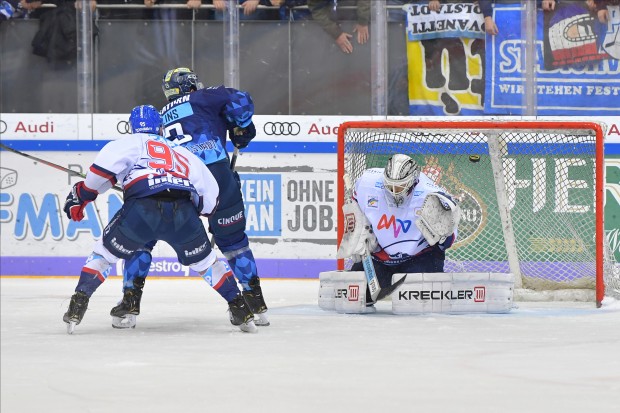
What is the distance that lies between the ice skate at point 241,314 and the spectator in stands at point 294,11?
10.7 feet

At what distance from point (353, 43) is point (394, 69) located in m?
0.30

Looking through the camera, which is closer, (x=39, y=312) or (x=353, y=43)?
(x=39, y=312)

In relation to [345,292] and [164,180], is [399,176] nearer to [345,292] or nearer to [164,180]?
[345,292]

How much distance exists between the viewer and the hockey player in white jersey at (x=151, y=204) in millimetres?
5641

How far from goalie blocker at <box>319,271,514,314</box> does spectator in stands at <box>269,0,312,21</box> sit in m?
2.51

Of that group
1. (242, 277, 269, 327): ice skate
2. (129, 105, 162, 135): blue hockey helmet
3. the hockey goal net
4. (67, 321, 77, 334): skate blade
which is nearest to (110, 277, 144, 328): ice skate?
(67, 321, 77, 334): skate blade

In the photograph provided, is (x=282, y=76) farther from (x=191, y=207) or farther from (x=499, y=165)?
(x=191, y=207)

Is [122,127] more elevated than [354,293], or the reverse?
[122,127]

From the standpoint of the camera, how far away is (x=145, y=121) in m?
5.77

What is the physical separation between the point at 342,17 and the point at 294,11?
30 centimetres

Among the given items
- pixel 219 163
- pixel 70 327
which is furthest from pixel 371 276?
pixel 70 327

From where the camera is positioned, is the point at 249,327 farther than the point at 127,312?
No

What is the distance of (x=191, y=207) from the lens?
18.8 ft

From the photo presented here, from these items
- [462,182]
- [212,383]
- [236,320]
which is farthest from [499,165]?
[212,383]
